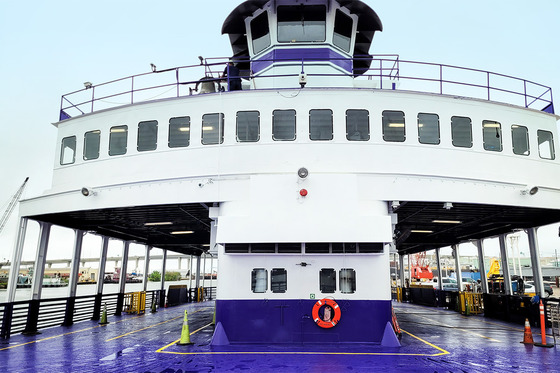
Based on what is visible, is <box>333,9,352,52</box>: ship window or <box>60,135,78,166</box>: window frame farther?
<box>333,9,352,52</box>: ship window

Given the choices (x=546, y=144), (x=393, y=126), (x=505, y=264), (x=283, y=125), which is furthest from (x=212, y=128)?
(x=505, y=264)

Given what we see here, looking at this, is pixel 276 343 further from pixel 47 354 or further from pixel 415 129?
pixel 415 129

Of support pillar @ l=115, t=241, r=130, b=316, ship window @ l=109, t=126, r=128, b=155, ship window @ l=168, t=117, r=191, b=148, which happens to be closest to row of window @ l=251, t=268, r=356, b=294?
ship window @ l=168, t=117, r=191, b=148

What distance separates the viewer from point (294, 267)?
1318 centimetres

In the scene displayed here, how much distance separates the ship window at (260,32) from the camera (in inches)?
736

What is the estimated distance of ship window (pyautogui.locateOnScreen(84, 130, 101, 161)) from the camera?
16.0 metres

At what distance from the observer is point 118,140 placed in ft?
51.2

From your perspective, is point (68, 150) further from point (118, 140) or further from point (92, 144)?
point (118, 140)

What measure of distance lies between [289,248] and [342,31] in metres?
10.6

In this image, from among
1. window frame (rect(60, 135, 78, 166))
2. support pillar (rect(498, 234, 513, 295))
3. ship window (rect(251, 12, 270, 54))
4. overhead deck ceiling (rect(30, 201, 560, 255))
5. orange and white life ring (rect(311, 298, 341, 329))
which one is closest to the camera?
orange and white life ring (rect(311, 298, 341, 329))

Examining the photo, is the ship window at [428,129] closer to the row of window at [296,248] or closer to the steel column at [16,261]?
the row of window at [296,248]

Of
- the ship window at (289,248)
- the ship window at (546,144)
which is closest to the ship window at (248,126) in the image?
the ship window at (289,248)

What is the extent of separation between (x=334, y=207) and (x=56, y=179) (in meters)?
11.1

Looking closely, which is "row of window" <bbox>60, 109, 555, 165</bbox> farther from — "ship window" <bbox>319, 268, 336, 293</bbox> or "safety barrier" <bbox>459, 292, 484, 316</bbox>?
"safety barrier" <bbox>459, 292, 484, 316</bbox>
